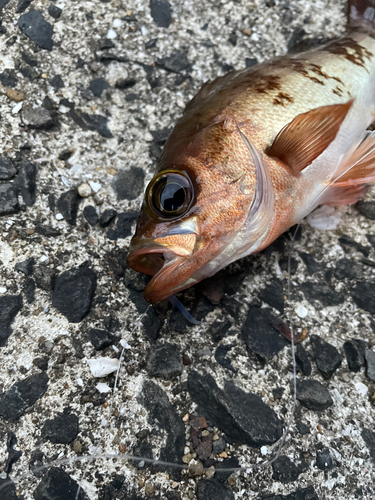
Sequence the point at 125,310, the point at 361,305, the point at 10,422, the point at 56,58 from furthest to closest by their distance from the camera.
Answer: the point at 56,58
the point at 361,305
the point at 125,310
the point at 10,422

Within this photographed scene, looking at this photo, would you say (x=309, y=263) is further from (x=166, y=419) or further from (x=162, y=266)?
(x=166, y=419)

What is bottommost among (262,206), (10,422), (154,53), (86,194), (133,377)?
(10,422)

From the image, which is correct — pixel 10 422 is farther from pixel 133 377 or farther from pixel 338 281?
pixel 338 281

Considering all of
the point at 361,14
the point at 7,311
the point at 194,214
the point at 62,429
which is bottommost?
the point at 62,429

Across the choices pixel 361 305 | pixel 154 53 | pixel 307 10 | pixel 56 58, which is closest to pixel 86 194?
pixel 56 58

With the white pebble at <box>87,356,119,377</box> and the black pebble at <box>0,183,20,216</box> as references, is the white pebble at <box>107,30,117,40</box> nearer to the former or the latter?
the black pebble at <box>0,183,20,216</box>

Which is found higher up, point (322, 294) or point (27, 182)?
point (27, 182)

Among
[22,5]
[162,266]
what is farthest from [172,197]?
[22,5]
